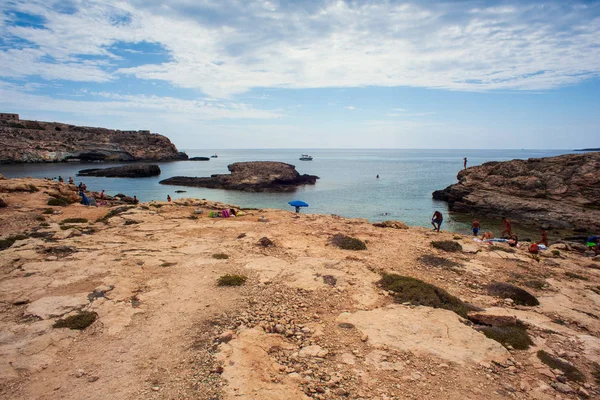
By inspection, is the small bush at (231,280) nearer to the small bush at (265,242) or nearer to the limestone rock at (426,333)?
the limestone rock at (426,333)

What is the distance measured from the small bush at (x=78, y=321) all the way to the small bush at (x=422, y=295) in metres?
8.49

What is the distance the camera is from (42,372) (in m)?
5.92

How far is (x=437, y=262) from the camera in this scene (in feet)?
43.5

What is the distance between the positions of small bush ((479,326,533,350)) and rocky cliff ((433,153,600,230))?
34.3m

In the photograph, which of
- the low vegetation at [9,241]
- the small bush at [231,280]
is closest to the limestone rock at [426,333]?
the small bush at [231,280]

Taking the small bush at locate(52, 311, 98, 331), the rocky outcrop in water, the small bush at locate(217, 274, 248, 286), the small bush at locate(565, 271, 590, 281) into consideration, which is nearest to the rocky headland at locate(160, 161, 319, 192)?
the rocky outcrop in water

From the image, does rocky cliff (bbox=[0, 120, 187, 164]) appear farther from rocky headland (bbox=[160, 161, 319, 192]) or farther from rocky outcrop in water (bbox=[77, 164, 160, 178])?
rocky headland (bbox=[160, 161, 319, 192])

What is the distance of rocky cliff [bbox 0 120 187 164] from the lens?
94.2 meters

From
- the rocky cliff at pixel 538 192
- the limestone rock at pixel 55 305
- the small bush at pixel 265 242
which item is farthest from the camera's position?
the rocky cliff at pixel 538 192

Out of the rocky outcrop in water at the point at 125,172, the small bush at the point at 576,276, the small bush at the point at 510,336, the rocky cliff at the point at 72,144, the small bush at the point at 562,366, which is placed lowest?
the small bush at the point at 576,276

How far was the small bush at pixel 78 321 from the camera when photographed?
293 inches

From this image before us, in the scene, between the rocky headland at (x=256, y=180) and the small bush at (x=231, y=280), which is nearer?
the small bush at (x=231, y=280)

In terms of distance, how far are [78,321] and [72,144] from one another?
5051 inches

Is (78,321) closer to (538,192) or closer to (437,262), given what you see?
(437,262)
